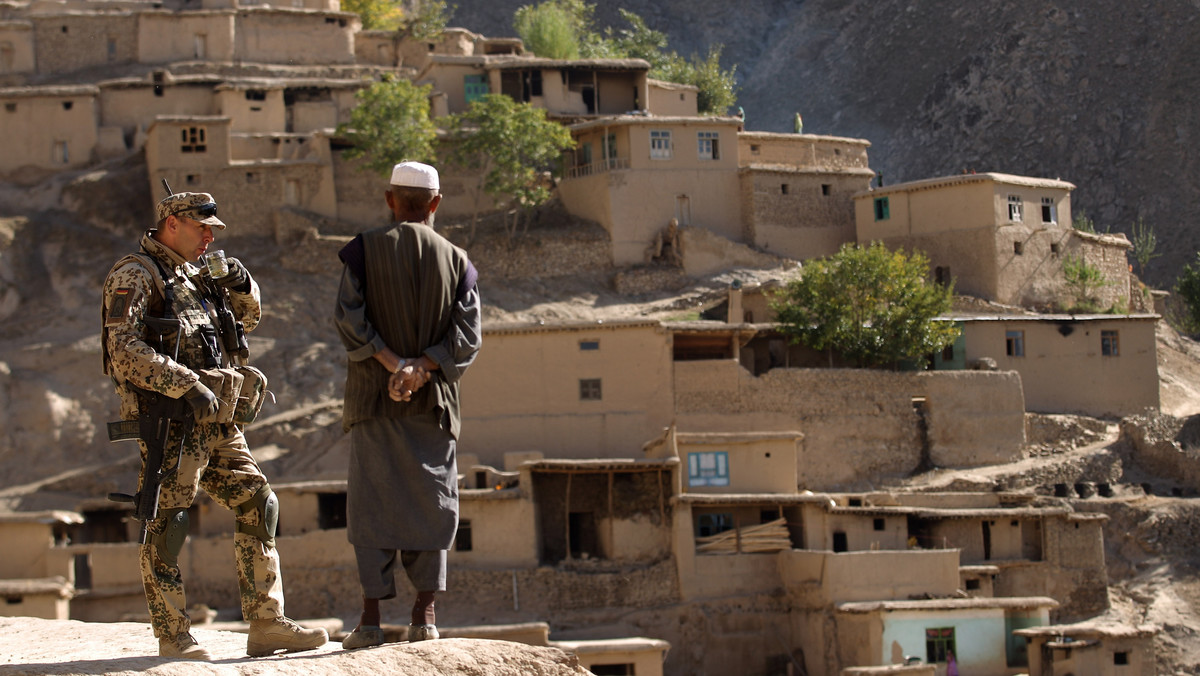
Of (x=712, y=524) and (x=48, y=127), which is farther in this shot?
(x=48, y=127)

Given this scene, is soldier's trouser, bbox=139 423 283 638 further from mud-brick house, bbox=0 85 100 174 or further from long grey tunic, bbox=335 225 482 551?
mud-brick house, bbox=0 85 100 174

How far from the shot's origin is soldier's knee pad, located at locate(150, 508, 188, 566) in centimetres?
644

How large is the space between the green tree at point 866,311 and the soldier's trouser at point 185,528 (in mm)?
23542

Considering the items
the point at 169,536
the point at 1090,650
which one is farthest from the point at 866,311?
the point at 169,536

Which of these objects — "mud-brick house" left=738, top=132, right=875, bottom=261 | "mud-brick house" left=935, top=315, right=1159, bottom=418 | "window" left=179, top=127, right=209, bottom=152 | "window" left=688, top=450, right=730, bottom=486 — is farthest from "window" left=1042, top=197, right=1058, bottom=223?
"window" left=179, top=127, right=209, bottom=152

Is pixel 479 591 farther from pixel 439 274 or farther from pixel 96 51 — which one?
pixel 96 51

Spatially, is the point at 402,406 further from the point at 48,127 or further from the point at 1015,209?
the point at 48,127

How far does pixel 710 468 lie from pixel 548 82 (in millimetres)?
16589

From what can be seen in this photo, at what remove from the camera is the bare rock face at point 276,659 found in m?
5.51

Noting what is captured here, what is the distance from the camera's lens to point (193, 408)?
635cm

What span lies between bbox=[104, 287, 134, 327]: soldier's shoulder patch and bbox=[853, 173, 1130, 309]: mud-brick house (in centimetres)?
2914

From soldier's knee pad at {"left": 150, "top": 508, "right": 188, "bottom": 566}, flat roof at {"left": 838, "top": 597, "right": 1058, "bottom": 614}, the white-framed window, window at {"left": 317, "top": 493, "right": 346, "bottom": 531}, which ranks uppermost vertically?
the white-framed window

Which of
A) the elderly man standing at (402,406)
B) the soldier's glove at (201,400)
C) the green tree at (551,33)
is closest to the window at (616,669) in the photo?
the elderly man standing at (402,406)

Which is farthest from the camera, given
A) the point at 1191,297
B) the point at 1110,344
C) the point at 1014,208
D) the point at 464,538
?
the point at 1191,297
